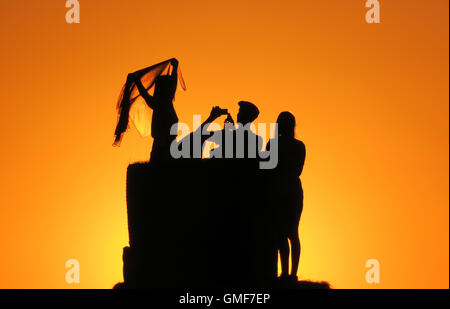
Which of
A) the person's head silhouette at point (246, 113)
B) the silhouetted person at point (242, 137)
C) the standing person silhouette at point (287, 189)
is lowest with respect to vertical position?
the standing person silhouette at point (287, 189)

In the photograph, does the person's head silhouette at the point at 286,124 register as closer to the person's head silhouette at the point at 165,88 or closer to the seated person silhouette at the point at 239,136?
the seated person silhouette at the point at 239,136

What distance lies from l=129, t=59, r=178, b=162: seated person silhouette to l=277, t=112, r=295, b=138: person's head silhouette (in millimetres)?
1406

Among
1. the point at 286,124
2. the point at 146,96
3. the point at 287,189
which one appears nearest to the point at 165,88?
the point at 146,96

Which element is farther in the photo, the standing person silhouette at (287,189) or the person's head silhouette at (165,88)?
the person's head silhouette at (165,88)

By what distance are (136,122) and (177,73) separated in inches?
35.4

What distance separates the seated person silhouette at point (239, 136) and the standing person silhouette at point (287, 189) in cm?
35

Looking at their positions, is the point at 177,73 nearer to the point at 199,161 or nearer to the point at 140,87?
the point at 140,87

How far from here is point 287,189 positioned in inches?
487

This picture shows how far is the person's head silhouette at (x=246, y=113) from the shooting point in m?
12.3

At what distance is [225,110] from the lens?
1244cm

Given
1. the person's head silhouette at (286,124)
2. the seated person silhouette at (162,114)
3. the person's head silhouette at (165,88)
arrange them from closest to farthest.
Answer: the person's head silhouette at (286,124)
the seated person silhouette at (162,114)
the person's head silhouette at (165,88)

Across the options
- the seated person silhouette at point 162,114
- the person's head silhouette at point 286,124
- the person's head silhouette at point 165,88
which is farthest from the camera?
the person's head silhouette at point 165,88

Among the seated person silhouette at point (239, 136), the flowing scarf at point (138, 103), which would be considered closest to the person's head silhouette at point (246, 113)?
the seated person silhouette at point (239, 136)

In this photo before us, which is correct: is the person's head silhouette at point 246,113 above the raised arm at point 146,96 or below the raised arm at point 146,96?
below
